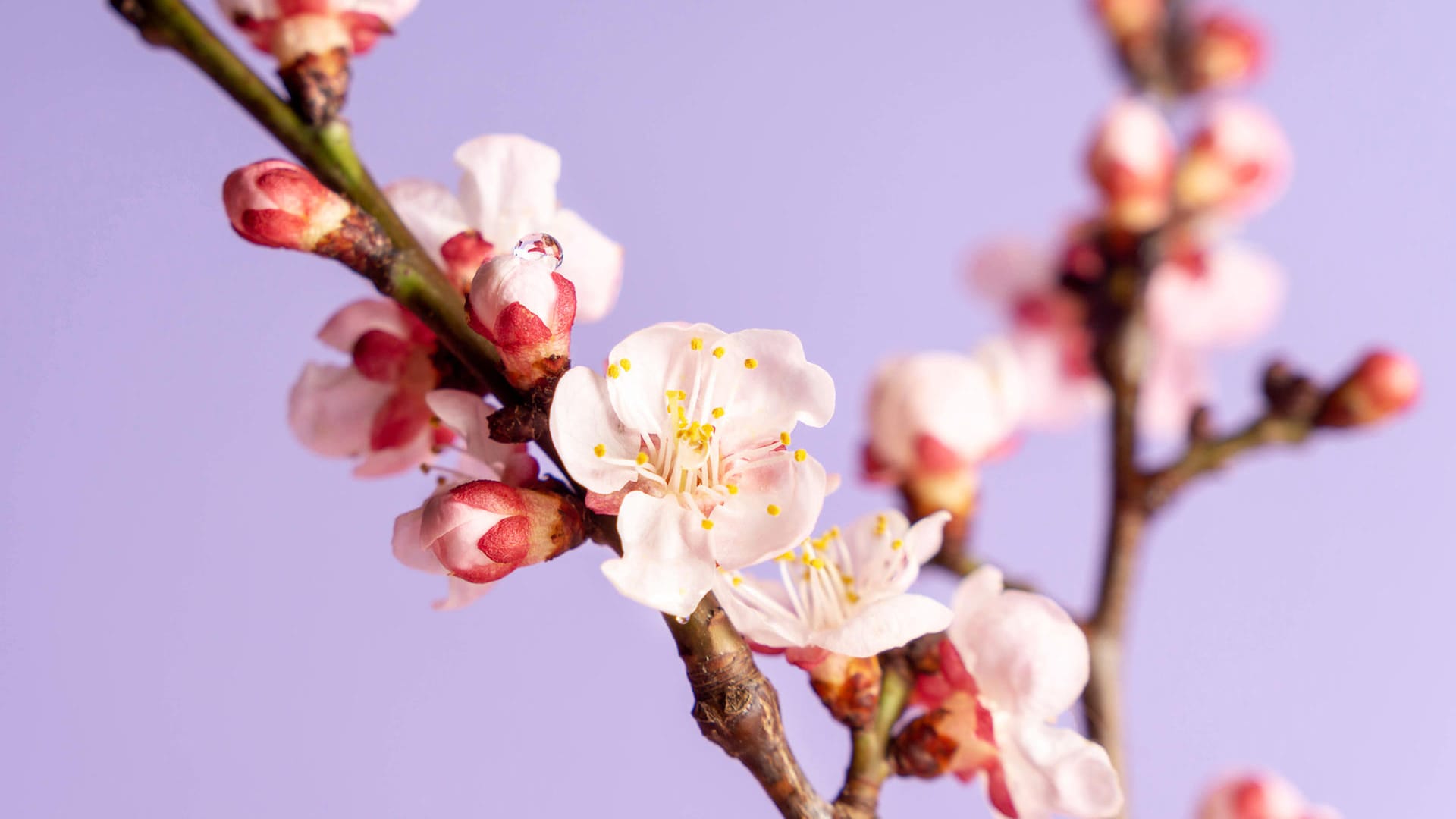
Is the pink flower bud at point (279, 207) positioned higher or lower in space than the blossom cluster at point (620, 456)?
higher

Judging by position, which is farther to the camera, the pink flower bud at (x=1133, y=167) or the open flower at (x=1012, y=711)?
the pink flower bud at (x=1133, y=167)

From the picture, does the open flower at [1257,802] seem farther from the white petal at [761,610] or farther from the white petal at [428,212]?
the white petal at [428,212]

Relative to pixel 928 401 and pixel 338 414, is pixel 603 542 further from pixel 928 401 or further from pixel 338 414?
pixel 928 401

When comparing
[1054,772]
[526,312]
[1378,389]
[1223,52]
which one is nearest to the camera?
[526,312]

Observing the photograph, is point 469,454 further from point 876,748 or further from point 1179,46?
point 1179,46

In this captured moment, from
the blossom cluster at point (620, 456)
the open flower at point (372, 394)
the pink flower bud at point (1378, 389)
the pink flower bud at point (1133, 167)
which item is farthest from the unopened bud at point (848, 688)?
the pink flower bud at point (1133, 167)

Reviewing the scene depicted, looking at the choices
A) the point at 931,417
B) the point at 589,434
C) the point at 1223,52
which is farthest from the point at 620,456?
the point at 1223,52

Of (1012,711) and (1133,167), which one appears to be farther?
(1133,167)
